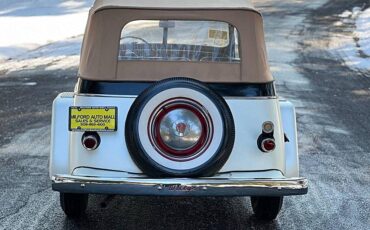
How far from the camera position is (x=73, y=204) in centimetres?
491

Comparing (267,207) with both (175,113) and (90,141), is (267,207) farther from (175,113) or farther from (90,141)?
(90,141)

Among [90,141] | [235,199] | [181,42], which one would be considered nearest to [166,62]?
[181,42]

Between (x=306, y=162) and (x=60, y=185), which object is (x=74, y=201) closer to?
(x=60, y=185)

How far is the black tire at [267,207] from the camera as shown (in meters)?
4.90

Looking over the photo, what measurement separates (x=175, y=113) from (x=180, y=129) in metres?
0.12

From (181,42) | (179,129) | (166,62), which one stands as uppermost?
(181,42)

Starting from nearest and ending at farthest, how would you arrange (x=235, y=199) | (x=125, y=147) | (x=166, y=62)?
1. (x=125, y=147)
2. (x=166, y=62)
3. (x=235, y=199)

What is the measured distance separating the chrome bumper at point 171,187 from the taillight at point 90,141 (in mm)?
268

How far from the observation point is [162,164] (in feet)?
14.2

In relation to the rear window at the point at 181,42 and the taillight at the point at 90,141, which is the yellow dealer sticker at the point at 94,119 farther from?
the rear window at the point at 181,42

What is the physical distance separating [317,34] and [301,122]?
1037cm

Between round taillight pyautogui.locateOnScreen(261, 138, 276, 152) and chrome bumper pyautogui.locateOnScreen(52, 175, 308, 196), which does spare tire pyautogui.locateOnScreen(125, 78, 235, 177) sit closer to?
chrome bumper pyautogui.locateOnScreen(52, 175, 308, 196)

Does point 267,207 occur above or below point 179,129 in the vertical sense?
below

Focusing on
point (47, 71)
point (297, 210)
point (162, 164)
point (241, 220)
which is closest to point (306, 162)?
point (297, 210)
